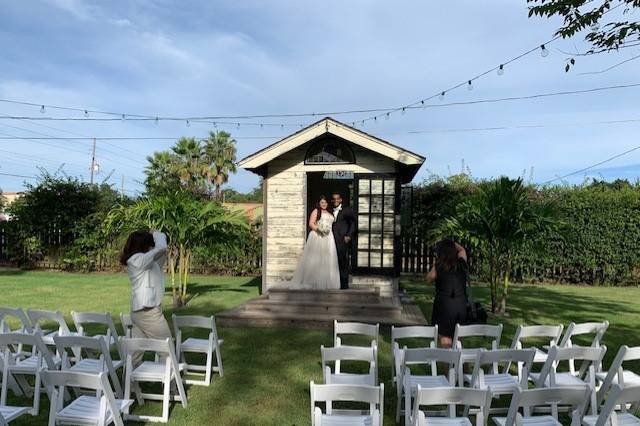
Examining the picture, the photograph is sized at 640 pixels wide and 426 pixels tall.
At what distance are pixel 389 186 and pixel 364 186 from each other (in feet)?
1.79

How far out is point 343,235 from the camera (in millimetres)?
10094

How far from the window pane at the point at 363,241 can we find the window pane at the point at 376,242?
11 centimetres

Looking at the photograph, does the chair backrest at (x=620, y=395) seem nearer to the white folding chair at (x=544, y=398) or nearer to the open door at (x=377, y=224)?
the white folding chair at (x=544, y=398)

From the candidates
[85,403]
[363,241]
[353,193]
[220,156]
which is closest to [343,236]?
[363,241]

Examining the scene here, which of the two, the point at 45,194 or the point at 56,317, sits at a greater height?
the point at 45,194

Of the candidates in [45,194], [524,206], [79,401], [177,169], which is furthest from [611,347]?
[177,169]

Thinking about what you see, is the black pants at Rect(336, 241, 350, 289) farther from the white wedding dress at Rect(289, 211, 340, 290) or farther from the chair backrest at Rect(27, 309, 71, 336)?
the chair backrest at Rect(27, 309, 71, 336)

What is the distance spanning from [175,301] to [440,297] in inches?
252

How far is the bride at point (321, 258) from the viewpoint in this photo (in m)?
9.73

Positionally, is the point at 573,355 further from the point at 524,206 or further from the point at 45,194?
the point at 45,194

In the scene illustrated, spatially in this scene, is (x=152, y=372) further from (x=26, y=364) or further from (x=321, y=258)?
(x=321, y=258)

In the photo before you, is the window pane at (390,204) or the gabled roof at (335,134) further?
the window pane at (390,204)

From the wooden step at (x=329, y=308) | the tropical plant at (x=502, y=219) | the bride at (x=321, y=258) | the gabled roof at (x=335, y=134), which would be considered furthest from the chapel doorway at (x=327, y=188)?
A: the wooden step at (x=329, y=308)

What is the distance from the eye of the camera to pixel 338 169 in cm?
1111
